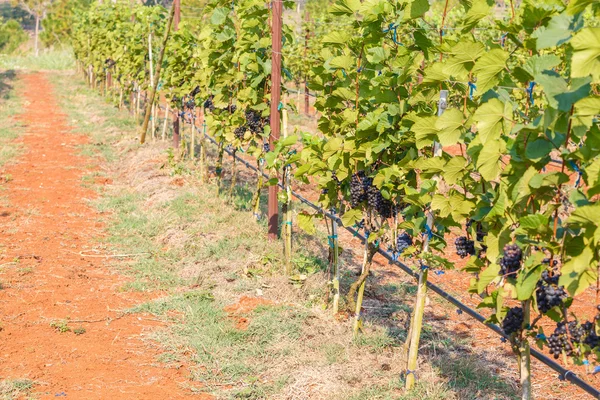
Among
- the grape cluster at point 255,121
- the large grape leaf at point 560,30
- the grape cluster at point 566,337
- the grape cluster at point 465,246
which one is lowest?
the grape cluster at point 566,337

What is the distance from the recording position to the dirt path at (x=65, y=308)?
460cm

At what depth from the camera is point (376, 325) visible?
5.32 meters

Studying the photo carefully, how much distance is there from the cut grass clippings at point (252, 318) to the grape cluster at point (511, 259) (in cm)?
141

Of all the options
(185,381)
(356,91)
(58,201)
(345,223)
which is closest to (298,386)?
(185,381)

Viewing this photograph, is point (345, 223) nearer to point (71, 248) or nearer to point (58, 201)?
point (71, 248)

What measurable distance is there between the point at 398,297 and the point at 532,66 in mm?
3721

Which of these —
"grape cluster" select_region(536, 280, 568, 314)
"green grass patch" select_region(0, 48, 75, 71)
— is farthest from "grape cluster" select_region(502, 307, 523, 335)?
"green grass patch" select_region(0, 48, 75, 71)

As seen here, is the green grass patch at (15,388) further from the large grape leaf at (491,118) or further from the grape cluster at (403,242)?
the large grape leaf at (491,118)

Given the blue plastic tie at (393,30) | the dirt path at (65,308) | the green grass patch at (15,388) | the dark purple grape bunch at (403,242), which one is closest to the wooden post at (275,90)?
the dirt path at (65,308)

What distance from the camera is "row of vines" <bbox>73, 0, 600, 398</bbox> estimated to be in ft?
8.90

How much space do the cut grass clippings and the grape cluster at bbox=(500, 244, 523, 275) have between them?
1.41 m

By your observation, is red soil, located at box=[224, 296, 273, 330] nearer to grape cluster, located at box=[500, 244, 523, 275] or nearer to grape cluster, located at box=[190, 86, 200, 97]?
grape cluster, located at box=[500, 244, 523, 275]

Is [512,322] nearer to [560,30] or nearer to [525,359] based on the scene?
[525,359]

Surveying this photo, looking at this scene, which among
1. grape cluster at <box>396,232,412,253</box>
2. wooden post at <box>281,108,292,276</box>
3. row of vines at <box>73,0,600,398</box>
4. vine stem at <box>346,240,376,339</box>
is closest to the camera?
row of vines at <box>73,0,600,398</box>
